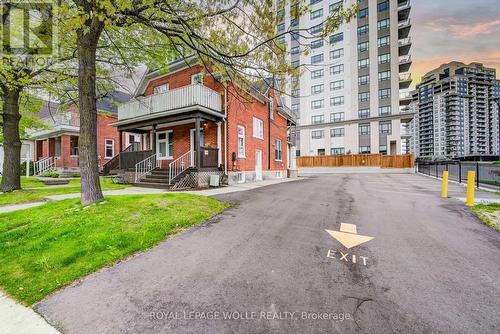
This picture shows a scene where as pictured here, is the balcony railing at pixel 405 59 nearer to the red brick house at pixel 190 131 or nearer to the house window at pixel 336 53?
the house window at pixel 336 53

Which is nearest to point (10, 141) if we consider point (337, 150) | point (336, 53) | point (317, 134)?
point (337, 150)

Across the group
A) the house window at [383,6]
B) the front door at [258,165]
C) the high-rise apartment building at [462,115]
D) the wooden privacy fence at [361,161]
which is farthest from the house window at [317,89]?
the high-rise apartment building at [462,115]

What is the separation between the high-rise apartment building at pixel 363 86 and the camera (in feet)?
122

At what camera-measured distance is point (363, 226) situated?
504 centimetres

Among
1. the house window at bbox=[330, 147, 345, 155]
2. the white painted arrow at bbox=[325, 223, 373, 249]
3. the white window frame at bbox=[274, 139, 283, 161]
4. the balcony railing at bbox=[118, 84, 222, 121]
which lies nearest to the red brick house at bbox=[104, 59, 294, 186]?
the balcony railing at bbox=[118, 84, 222, 121]

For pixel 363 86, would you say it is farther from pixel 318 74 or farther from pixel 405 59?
pixel 318 74

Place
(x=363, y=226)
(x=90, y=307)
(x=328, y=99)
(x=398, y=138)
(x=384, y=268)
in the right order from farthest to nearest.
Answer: (x=328, y=99) → (x=398, y=138) → (x=363, y=226) → (x=384, y=268) → (x=90, y=307)

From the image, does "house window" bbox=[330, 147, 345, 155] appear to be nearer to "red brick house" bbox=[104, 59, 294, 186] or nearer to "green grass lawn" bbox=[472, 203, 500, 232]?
"red brick house" bbox=[104, 59, 294, 186]

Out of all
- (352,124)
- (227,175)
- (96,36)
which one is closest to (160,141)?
(227,175)

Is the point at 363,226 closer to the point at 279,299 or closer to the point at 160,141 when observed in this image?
the point at 279,299

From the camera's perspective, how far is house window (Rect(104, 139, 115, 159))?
23.1 meters

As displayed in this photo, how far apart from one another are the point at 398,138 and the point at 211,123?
35.7 metres

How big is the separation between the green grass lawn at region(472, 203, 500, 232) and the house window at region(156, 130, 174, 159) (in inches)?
594

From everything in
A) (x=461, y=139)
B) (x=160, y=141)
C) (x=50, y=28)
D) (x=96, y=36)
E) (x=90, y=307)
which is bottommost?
(x=90, y=307)
